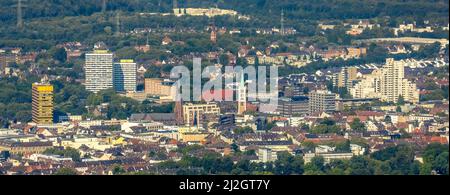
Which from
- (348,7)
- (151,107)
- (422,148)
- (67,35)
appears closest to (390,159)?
(422,148)

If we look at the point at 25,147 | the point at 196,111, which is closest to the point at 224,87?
the point at 196,111

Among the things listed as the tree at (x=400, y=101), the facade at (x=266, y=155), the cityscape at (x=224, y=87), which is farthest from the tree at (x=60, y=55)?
the facade at (x=266, y=155)

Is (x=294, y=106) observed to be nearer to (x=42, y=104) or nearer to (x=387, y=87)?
(x=387, y=87)

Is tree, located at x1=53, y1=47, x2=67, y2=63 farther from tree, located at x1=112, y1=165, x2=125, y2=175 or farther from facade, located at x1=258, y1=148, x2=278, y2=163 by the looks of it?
tree, located at x1=112, y1=165, x2=125, y2=175

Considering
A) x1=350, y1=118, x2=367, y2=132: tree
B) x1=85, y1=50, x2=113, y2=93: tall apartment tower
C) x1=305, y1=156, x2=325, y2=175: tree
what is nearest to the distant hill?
x1=85, y1=50, x2=113, y2=93: tall apartment tower

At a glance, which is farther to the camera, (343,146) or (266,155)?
(343,146)

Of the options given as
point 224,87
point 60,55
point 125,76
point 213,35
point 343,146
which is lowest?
point 343,146
